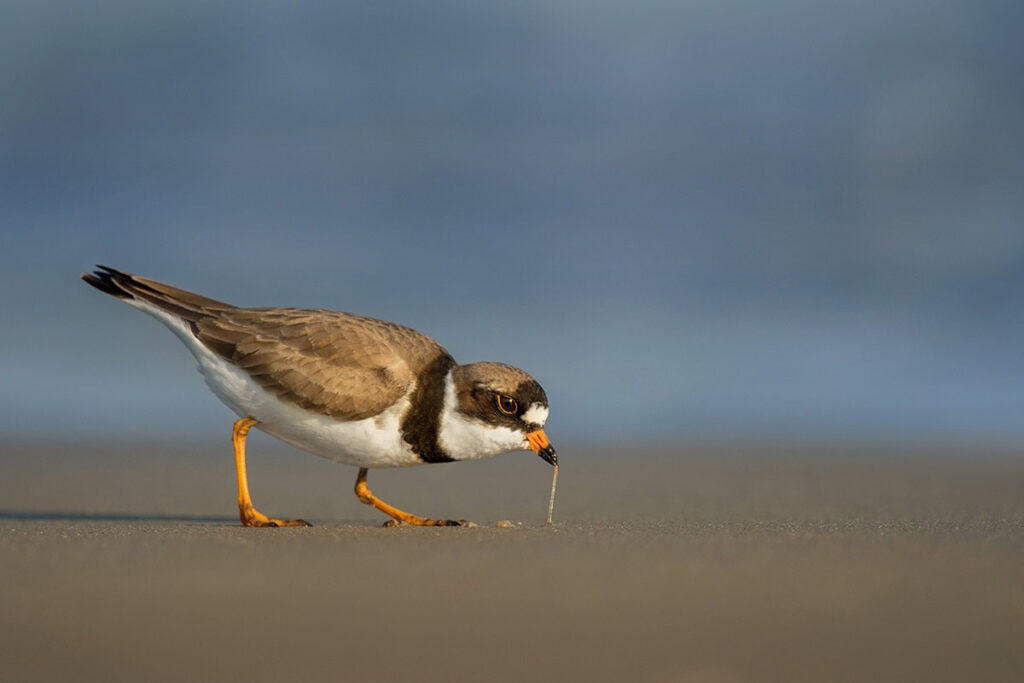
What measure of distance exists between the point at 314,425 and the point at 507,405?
1288 millimetres

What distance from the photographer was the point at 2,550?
597cm

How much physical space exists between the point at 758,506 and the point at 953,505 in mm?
1379

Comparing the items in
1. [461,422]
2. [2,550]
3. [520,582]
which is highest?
[461,422]

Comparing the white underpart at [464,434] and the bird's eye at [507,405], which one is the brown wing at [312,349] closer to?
the white underpart at [464,434]

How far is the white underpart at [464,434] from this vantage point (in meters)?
7.29

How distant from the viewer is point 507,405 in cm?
728

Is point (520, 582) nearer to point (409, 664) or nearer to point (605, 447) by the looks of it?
point (409, 664)

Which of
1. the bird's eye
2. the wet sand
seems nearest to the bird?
the bird's eye

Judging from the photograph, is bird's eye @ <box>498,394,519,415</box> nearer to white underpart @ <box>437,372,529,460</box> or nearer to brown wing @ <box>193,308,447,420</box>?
white underpart @ <box>437,372,529,460</box>

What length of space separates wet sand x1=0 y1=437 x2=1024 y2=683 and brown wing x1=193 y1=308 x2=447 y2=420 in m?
0.90

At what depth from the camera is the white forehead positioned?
7.30m

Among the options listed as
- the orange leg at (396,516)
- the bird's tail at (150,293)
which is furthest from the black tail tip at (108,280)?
the orange leg at (396,516)

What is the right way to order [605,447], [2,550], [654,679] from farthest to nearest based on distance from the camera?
[605,447] → [2,550] → [654,679]

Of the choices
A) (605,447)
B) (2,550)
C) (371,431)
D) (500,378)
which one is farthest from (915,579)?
(605,447)
